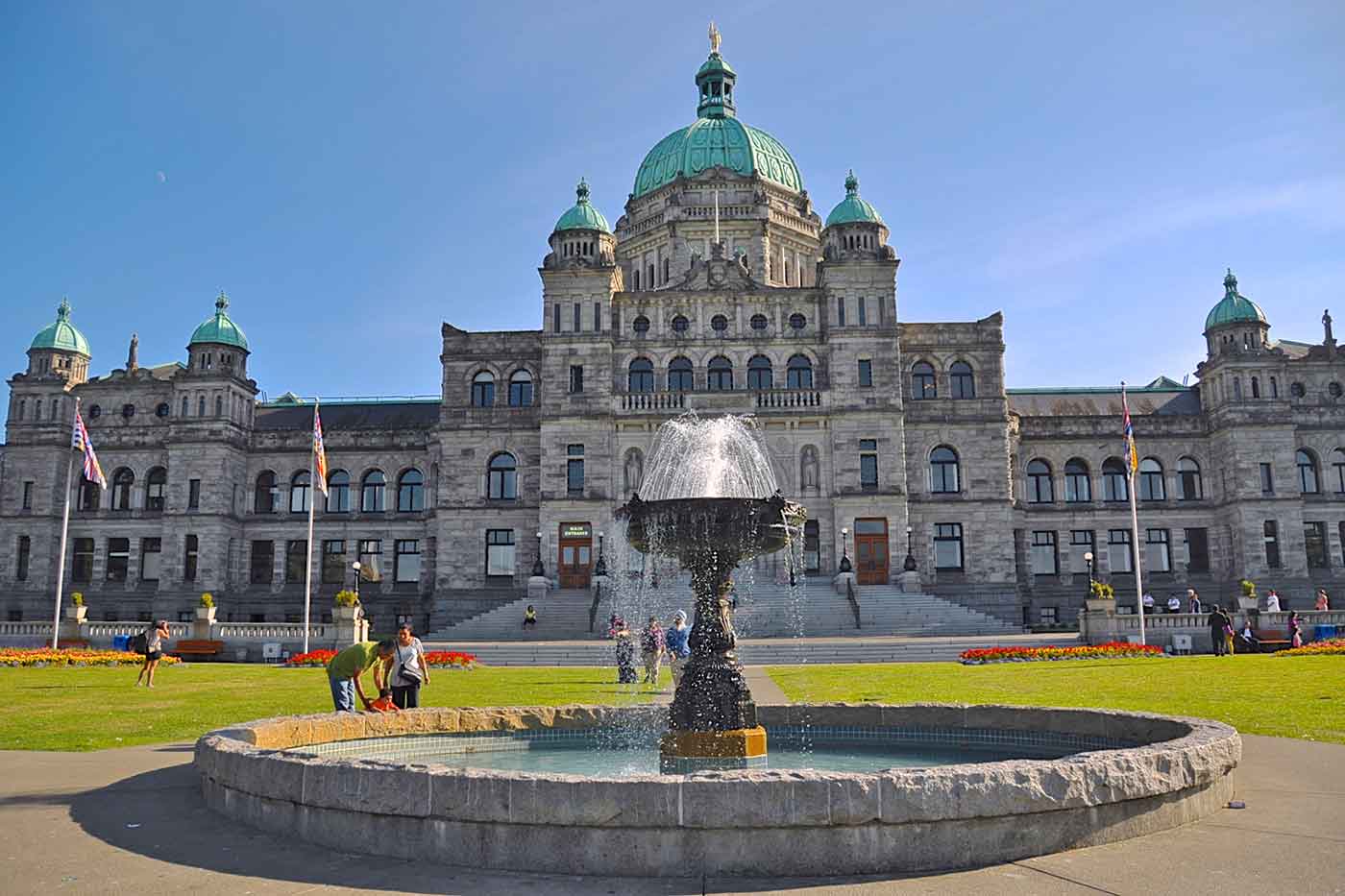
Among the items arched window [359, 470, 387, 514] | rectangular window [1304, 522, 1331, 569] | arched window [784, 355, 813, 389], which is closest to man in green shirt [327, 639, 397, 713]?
arched window [784, 355, 813, 389]

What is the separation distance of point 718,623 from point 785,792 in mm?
5602

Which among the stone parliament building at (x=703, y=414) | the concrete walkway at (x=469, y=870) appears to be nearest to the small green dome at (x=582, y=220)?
the stone parliament building at (x=703, y=414)

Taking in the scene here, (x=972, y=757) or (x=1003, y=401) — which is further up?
(x=1003, y=401)

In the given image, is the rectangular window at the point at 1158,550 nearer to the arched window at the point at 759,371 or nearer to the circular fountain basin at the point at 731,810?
the arched window at the point at 759,371

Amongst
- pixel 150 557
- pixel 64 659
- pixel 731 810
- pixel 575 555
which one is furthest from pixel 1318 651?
pixel 150 557

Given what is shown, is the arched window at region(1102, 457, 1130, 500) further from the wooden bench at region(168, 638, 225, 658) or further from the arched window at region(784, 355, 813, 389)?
the wooden bench at region(168, 638, 225, 658)

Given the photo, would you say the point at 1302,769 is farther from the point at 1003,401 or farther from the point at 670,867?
the point at 1003,401

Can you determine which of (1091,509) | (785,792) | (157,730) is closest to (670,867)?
(785,792)

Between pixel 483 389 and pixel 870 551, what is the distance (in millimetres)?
22497

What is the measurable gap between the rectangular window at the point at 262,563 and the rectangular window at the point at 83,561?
9.07 metres

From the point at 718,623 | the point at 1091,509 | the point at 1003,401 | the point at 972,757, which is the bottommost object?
the point at 972,757

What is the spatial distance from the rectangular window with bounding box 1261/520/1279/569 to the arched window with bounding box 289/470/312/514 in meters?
52.8

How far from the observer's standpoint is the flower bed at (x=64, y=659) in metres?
36.7

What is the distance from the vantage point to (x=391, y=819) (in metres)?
9.21
